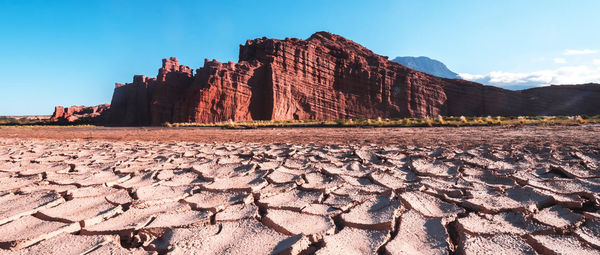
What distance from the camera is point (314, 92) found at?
34625mm

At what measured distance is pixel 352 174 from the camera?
2.96 meters

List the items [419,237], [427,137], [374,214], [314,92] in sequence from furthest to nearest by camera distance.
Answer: [314,92] < [427,137] < [374,214] < [419,237]

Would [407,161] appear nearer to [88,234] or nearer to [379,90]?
[88,234]

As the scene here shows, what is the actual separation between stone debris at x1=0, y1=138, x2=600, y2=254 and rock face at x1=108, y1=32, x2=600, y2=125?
91.2 ft

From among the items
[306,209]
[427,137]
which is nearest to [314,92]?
[427,137]

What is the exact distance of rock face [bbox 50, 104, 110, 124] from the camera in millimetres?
44344

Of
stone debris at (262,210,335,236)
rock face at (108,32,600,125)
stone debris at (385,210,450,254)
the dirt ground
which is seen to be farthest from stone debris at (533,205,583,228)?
rock face at (108,32,600,125)

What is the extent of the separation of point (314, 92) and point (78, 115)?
162 ft

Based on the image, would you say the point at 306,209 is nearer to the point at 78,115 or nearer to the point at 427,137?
the point at 427,137

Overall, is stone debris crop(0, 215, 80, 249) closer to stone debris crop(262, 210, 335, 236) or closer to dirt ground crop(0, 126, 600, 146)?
stone debris crop(262, 210, 335, 236)

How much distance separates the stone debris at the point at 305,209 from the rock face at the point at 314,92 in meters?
27.8

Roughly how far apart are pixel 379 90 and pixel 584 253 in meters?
38.2

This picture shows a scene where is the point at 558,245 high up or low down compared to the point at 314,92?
down

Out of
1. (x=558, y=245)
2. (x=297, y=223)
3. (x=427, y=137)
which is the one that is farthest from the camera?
(x=427, y=137)
